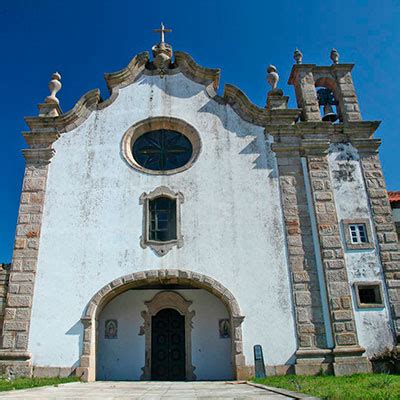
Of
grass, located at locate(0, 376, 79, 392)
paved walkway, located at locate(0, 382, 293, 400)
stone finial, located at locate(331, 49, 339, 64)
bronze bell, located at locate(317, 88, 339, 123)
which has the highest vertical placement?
stone finial, located at locate(331, 49, 339, 64)

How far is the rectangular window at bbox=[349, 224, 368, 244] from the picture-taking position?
11000 mm

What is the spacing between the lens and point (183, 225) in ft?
36.7

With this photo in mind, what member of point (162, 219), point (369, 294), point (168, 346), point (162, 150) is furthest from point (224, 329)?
point (162, 150)

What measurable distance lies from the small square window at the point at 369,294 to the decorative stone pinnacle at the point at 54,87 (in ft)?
32.4

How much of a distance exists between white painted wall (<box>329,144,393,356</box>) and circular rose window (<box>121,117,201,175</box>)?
3.91 meters

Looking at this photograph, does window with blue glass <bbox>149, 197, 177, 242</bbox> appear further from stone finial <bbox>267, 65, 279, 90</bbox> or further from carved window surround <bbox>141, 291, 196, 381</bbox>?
stone finial <bbox>267, 65, 279, 90</bbox>

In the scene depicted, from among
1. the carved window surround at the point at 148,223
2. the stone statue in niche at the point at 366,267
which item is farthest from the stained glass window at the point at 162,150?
the stone statue in niche at the point at 366,267

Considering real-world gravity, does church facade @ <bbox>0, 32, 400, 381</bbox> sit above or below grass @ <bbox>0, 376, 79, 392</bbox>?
above

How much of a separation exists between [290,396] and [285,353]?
16.1ft

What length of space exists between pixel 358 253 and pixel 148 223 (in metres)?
5.34

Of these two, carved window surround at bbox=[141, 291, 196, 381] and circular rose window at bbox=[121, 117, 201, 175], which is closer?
carved window surround at bbox=[141, 291, 196, 381]

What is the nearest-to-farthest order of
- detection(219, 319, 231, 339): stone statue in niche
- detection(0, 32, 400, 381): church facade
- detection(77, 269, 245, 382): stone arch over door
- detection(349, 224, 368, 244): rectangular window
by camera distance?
detection(77, 269, 245, 382): stone arch over door < detection(0, 32, 400, 381): church facade < detection(349, 224, 368, 244): rectangular window < detection(219, 319, 231, 339): stone statue in niche

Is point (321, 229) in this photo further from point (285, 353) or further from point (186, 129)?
point (186, 129)

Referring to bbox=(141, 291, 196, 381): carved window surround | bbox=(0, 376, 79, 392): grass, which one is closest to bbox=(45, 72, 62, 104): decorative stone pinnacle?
bbox=(141, 291, 196, 381): carved window surround
